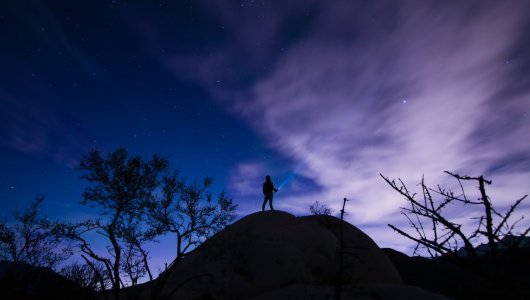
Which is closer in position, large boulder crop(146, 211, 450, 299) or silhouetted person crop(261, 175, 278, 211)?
large boulder crop(146, 211, 450, 299)

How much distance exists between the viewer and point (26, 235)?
28188 millimetres

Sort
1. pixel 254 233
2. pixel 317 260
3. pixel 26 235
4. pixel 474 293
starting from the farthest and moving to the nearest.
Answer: pixel 26 235 → pixel 474 293 → pixel 254 233 → pixel 317 260

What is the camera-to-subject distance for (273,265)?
32.7 ft

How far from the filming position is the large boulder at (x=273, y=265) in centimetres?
919

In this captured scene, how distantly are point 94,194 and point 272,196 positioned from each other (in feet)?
47.8

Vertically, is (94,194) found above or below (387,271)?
above

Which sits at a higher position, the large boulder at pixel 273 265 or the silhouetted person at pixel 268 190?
the silhouetted person at pixel 268 190

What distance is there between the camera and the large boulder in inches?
362

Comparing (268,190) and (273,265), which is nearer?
(273,265)

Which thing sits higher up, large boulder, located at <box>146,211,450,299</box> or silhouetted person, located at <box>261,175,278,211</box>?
silhouetted person, located at <box>261,175,278,211</box>

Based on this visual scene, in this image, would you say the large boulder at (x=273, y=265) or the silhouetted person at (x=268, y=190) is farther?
the silhouetted person at (x=268, y=190)

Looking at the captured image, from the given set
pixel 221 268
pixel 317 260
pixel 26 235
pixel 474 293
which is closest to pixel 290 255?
pixel 317 260

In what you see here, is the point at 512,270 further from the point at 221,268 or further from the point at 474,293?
the point at 474,293

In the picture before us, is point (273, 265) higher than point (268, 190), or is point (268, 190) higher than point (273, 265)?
point (268, 190)
